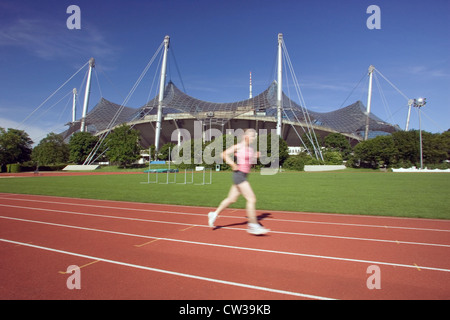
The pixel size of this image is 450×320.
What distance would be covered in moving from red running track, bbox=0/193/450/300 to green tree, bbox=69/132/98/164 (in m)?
59.7

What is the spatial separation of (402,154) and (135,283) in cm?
6174

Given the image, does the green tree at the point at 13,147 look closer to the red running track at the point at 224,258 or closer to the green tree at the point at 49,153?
the green tree at the point at 49,153

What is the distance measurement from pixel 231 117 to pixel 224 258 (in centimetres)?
7324

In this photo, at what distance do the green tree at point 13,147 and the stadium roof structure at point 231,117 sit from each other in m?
22.6

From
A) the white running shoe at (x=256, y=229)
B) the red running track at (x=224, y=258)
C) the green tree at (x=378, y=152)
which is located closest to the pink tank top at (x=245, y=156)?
the white running shoe at (x=256, y=229)

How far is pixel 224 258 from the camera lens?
4133mm

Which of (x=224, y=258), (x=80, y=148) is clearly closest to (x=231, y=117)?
(x=80, y=148)

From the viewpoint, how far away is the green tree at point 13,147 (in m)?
51.2

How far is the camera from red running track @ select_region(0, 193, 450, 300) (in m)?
3.09

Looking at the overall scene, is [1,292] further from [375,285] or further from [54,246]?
[375,285]

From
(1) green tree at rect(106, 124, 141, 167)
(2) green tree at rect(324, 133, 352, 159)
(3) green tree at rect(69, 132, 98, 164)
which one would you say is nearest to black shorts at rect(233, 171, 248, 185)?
(1) green tree at rect(106, 124, 141, 167)

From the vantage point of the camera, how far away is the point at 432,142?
176ft

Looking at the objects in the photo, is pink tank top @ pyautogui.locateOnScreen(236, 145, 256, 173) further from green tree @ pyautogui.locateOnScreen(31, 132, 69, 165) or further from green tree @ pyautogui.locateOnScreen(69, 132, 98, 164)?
green tree @ pyautogui.locateOnScreen(69, 132, 98, 164)
